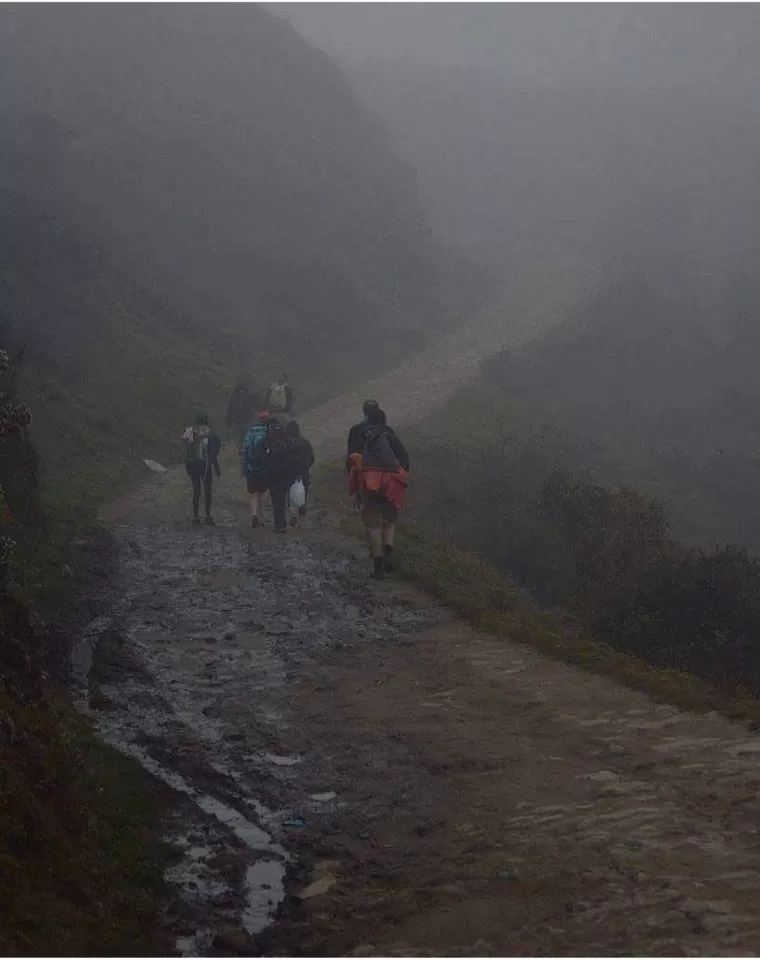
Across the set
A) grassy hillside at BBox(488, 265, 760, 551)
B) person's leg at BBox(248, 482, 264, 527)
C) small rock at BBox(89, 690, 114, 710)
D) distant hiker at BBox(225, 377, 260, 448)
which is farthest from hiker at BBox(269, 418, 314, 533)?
grassy hillside at BBox(488, 265, 760, 551)

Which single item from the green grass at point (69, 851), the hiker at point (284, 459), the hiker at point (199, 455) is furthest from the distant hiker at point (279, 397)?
the green grass at point (69, 851)

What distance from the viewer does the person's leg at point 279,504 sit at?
48.4 feet

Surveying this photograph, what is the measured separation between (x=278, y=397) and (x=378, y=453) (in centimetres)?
444

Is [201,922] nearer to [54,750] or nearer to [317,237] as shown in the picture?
[54,750]

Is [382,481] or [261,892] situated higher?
[382,481]

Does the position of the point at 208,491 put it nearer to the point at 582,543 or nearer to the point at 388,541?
the point at 388,541

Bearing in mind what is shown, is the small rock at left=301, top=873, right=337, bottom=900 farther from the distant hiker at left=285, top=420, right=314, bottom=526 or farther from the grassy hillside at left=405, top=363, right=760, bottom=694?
the distant hiker at left=285, top=420, right=314, bottom=526

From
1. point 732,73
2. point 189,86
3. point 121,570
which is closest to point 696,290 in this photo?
point 189,86

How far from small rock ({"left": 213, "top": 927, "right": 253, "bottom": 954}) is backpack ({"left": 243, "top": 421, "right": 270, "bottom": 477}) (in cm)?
983

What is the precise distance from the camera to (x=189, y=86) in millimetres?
45000

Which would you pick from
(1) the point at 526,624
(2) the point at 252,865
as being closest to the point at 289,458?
(1) the point at 526,624

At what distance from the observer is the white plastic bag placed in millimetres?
14719

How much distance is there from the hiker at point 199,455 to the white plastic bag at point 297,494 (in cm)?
157

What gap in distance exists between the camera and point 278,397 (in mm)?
15961
